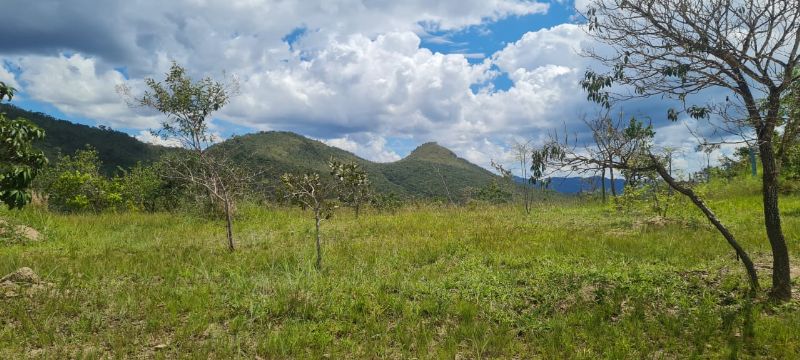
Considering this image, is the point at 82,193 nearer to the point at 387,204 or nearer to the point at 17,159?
the point at 387,204

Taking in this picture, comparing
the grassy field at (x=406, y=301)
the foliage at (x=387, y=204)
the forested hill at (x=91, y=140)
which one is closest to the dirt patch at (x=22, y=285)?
the grassy field at (x=406, y=301)

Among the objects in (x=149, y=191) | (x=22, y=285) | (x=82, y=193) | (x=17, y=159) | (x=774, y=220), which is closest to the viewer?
(x=17, y=159)

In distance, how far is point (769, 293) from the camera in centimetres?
748

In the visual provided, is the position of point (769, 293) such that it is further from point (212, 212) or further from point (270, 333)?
point (212, 212)

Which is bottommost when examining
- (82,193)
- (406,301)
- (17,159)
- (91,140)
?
(406,301)

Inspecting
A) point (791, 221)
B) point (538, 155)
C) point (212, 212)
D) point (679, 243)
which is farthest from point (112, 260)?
point (791, 221)

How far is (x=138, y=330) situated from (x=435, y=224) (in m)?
11.4

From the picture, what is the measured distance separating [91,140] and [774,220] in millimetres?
148882

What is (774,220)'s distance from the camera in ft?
23.1

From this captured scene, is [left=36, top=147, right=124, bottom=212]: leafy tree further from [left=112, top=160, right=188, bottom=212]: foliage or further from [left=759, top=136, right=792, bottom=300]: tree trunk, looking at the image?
[left=759, top=136, right=792, bottom=300]: tree trunk

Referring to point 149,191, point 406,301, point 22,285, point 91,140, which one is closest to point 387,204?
point 149,191

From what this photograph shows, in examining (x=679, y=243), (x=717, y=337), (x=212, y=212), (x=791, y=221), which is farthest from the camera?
(x=212, y=212)

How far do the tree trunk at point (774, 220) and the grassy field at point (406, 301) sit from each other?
0.28m

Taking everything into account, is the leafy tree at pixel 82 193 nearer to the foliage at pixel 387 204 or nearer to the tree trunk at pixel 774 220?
the foliage at pixel 387 204
